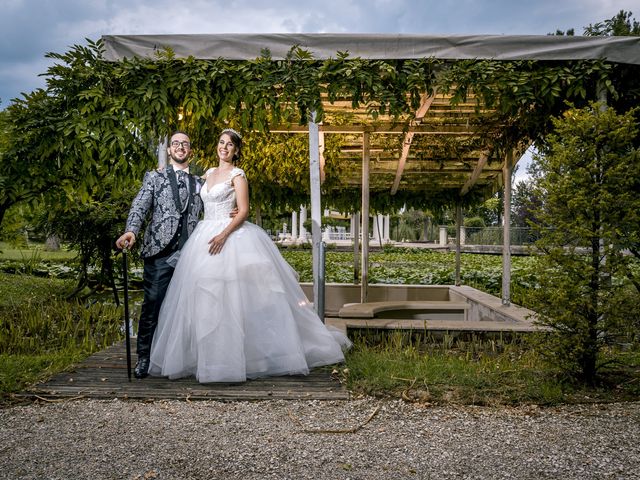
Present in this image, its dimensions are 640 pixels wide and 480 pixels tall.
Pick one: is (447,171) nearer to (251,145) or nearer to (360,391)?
(251,145)

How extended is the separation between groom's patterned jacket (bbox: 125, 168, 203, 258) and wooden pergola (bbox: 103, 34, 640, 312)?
1600 mm

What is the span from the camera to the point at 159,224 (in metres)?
4.20

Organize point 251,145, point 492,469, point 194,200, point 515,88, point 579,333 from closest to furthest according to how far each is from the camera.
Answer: point 492,469 < point 579,333 < point 194,200 < point 515,88 < point 251,145

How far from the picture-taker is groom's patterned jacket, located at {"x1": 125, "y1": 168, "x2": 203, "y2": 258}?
13.7 ft

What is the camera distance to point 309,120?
5.37m

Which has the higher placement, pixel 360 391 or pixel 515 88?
pixel 515 88

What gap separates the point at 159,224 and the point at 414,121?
468 centimetres

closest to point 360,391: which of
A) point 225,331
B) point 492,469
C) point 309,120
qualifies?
point 225,331

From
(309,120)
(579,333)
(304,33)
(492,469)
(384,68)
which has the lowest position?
(492,469)

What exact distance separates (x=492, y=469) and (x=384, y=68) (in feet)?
12.4

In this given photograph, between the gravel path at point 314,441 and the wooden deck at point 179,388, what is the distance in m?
0.12

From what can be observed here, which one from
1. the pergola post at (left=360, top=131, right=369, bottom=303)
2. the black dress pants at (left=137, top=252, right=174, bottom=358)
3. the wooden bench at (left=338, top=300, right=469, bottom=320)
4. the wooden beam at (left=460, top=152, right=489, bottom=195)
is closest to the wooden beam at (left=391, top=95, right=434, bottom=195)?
the pergola post at (left=360, top=131, right=369, bottom=303)

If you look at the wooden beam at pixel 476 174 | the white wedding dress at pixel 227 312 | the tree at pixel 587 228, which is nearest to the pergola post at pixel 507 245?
the wooden beam at pixel 476 174

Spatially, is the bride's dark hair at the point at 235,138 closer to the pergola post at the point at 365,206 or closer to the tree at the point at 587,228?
the tree at the point at 587,228
